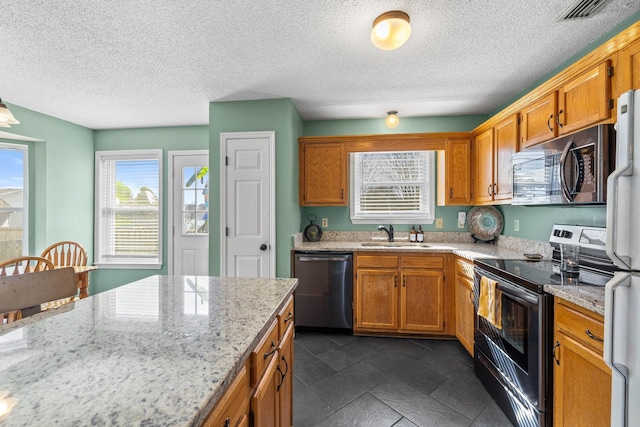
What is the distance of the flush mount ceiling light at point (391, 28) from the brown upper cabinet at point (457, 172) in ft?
5.84

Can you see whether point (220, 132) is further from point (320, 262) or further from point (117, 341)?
point (117, 341)

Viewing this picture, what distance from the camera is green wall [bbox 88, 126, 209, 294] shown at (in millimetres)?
3828

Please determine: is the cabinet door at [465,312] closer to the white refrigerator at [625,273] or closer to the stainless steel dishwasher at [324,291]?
the stainless steel dishwasher at [324,291]

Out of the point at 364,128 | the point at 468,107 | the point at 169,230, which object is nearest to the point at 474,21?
the point at 468,107

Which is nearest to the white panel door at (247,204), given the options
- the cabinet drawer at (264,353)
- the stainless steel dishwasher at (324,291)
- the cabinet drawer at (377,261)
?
the stainless steel dishwasher at (324,291)

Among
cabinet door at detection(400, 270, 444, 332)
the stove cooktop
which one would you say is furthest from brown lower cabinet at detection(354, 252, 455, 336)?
the stove cooktop

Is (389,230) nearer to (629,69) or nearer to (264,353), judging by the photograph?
(629,69)

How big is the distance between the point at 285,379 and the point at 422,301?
6.22 ft

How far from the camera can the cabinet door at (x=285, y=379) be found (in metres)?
1.23

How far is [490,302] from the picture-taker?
74.7 inches

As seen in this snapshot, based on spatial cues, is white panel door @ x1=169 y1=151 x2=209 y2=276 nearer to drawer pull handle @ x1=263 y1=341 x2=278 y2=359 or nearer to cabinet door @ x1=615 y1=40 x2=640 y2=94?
drawer pull handle @ x1=263 y1=341 x2=278 y2=359

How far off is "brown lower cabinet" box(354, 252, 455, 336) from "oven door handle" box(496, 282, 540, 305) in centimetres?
94

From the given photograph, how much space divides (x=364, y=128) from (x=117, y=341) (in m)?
3.35

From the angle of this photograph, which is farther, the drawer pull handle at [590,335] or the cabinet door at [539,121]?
the cabinet door at [539,121]
